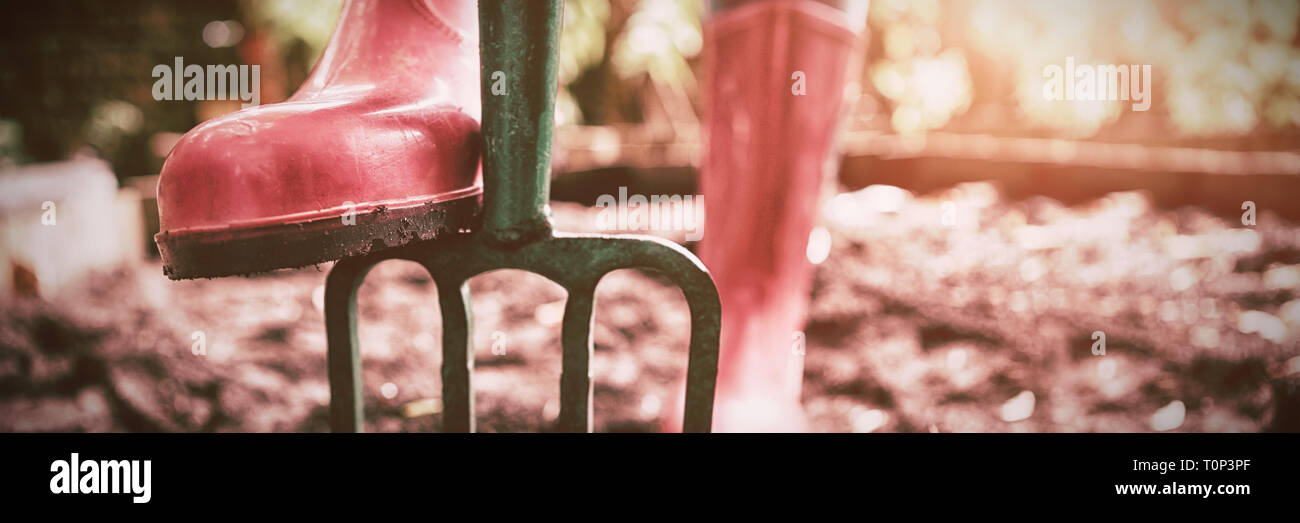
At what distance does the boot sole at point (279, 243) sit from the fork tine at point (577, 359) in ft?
0.56

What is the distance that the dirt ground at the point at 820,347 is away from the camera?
135cm

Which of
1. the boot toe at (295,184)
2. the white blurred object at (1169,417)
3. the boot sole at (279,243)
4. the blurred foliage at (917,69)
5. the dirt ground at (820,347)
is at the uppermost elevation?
the blurred foliage at (917,69)

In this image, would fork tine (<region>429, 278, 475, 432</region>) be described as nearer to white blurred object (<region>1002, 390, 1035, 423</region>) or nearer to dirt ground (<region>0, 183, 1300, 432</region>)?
dirt ground (<region>0, 183, 1300, 432</region>)

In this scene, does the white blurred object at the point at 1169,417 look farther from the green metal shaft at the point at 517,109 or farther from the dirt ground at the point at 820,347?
the green metal shaft at the point at 517,109

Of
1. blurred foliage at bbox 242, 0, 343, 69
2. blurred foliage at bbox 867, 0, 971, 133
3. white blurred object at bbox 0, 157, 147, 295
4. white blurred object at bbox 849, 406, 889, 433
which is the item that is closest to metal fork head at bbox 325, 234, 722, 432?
white blurred object at bbox 849, 406, 889, 433

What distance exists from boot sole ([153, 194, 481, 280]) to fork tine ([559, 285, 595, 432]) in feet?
0.56

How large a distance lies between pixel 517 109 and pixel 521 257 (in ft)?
0.43

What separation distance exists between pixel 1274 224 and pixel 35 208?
142 inches

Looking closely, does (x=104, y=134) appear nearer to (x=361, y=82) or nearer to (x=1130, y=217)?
(x=361, y=82)

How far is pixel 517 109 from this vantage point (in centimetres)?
66

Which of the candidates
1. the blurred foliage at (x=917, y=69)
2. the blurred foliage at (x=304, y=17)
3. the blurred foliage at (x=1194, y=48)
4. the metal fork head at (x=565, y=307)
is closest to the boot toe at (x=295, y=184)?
the metal fork head at (x=565, y=307)

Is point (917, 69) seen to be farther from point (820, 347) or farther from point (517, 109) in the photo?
point (517, 109)
